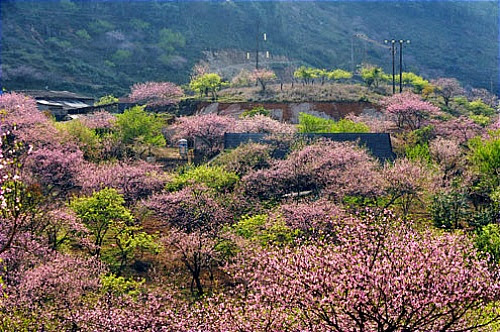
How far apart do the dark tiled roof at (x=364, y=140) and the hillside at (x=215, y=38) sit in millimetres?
43311

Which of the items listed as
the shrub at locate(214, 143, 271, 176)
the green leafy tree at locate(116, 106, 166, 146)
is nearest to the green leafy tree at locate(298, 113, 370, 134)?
the shrub at locate(214, 143, 271, 176)

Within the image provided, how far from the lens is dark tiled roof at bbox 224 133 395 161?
29.7 metres

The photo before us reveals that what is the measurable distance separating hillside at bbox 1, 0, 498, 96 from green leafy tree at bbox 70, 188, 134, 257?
49866 mm

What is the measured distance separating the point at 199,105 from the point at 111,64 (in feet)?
112

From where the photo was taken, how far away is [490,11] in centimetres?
13062

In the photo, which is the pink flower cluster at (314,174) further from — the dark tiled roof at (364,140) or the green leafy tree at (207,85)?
the green leafy tree at (207,85)

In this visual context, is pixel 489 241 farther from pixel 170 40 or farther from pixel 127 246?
pixel 170 40

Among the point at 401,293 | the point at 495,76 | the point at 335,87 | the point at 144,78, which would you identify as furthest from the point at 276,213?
the point at 495,76

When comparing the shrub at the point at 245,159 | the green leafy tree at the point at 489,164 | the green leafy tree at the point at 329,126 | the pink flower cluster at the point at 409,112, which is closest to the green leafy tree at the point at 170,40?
the pink flower cluster at the point at 409,112

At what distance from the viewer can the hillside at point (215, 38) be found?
258 ft

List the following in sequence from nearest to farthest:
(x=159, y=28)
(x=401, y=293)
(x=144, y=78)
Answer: (x=401, y=293) → (x=144, y=78) → (x=159, y=28)

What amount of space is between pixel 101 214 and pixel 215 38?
7915 cm

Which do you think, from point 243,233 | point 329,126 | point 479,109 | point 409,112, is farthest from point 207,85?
point 243,233

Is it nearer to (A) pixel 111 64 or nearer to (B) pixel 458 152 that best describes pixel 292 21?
(A) pixel 111 64
